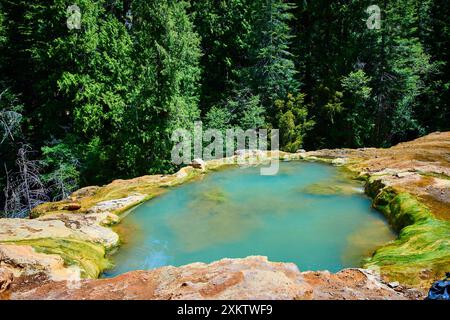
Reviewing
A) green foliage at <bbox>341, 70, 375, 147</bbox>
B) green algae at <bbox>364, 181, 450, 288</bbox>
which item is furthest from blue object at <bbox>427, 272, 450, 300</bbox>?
green foliage at <bbox>341, 70, 375, 147</bbox>

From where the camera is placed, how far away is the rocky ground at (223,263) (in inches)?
219

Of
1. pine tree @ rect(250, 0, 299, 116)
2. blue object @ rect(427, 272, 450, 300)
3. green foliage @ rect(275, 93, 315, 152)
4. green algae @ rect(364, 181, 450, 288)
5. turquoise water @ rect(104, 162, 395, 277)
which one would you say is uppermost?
pine tree @ rect(250, 0, 299, 116)

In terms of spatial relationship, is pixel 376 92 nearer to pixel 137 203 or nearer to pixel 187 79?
pixel 187 79

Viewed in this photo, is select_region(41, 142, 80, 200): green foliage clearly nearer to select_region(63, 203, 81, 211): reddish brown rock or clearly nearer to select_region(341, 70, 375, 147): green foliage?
select_region(63, 203, 81, 211): reddish brown rock

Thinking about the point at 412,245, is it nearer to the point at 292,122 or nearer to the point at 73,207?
the point at 73,207

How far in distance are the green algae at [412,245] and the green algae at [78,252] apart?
5.37 m

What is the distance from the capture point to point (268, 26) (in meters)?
23.7

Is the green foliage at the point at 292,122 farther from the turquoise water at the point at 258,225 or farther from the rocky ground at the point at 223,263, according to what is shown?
the rocky ground at the point at 223,263

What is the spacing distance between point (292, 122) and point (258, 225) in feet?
43.2

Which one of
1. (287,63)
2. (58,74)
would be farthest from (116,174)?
(287,63)

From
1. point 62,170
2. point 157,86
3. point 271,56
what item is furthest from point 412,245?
point 271,56

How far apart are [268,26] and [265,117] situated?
5.53 m

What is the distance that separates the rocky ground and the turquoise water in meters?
0.57

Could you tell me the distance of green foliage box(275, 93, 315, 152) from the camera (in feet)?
73.8
